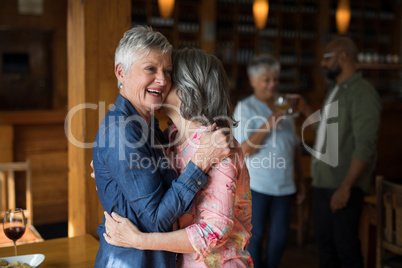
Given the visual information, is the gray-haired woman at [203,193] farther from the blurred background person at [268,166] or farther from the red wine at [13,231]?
the blurred background person at [268,166]

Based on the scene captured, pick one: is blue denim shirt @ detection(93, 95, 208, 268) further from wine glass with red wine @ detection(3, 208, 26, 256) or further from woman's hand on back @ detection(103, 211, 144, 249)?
wine glass with red wine @ detection(3, 208, 26, 256)

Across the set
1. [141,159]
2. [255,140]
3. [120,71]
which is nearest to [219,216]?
[141,159]

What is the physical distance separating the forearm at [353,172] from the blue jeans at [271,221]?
369 millimetres

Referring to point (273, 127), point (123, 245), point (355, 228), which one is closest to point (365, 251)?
point (355, 228)

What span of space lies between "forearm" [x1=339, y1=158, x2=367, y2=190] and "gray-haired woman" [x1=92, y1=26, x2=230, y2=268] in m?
1.68

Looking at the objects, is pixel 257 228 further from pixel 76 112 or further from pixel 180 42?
pixel 180 42

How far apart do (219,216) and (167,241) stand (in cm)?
17

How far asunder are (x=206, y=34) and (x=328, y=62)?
4886 millimetres

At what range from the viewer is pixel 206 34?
7.66 metres

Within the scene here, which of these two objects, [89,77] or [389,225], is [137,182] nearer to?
[89,77]

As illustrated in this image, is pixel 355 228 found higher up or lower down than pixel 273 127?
lower down

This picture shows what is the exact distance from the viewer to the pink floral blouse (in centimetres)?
128

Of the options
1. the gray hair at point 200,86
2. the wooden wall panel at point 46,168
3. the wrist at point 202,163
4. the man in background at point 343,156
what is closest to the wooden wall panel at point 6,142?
the wooden wall panel at point 46,168

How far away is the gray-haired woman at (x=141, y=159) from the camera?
122cm
